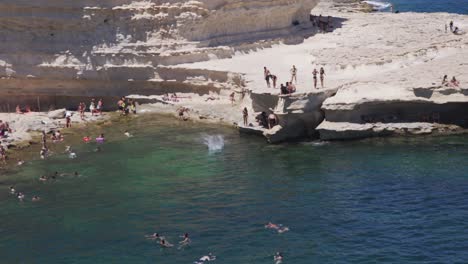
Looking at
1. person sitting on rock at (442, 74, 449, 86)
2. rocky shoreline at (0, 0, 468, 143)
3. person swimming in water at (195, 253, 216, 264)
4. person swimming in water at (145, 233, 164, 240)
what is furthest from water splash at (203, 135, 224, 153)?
person swimming in water at (195, 253, 216, 264)

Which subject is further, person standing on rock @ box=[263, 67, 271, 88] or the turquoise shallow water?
person standing on rock @ box=[263, 67, 271, 88]

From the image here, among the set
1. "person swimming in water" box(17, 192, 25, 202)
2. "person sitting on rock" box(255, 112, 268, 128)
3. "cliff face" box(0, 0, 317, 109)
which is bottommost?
"person swimming in water" box(17, 192, 25, 202)

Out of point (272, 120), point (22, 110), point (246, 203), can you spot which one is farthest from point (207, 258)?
point (22, 110)

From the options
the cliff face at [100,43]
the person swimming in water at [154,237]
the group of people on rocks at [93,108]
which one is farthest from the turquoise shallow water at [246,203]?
the cliff face at [100,43]

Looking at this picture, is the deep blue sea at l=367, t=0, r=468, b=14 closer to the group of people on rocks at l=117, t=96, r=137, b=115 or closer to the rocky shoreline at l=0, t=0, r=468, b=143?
the rocky shoreline at l=0, t=0, r=468, b=143

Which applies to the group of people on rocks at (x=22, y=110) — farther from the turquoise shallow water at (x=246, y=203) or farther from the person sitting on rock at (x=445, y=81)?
the person sitting on rock at (x=445, y=81)

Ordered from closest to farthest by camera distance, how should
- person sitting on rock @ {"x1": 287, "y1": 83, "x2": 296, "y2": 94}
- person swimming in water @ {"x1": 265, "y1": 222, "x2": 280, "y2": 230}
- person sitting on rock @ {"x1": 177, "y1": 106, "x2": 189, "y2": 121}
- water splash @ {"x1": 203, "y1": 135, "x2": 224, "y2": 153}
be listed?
person swimming in water @ {"x1": 265, "y1": 222, "x2": 280, "y2": 230} → person sitting on rock @ {"x1": 287, "y1": 83, "x2": 296, "y2": 94} → water splash @ {"x1": 203, "y1": 135, "x2": 224, "y2": 153} → person sitting on rock @ {"x1": 177, "y1": 106, "x2": 189, "y2": 121}

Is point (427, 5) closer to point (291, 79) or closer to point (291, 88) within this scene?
point (291, 79)
